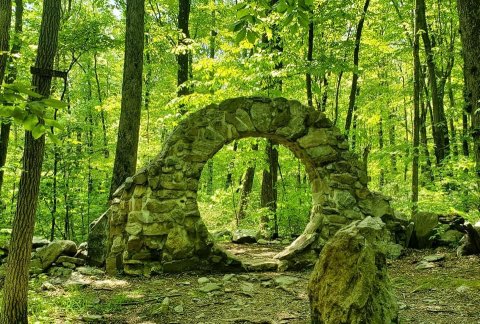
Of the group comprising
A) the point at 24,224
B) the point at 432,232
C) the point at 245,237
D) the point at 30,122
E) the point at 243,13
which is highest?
the point at 243,13

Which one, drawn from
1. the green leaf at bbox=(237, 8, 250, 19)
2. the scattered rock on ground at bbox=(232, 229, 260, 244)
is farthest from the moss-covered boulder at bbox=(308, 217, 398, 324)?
the scattered rock on ground at bbox=(232, 229, 260, 244)

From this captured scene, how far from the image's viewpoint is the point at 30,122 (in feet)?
5.66

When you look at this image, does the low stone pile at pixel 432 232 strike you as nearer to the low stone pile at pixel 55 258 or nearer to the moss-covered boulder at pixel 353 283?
the moss-covered boulder at pixel 353 283

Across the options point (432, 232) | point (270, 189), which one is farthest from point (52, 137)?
point (270, 189)

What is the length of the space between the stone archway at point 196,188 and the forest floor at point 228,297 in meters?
0.33

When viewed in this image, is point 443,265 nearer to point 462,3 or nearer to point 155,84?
point 462,3

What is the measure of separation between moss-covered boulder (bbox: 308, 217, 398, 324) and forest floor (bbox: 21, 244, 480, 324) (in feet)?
2.49

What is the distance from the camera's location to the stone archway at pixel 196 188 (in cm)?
624

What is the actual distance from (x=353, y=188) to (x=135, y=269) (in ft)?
12.1

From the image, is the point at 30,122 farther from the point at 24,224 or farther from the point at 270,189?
the point at 270,189

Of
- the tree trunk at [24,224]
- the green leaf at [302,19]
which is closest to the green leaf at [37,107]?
the green leaf at [302,19]

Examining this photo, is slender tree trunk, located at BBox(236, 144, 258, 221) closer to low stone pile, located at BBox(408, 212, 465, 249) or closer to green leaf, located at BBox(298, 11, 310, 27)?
low stone pile, located at BBox(408, 212, 465, 249)

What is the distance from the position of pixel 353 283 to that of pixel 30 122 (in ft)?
8.29

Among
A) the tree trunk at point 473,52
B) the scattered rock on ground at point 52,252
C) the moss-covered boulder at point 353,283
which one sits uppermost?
the tree trunk at point 473,52
